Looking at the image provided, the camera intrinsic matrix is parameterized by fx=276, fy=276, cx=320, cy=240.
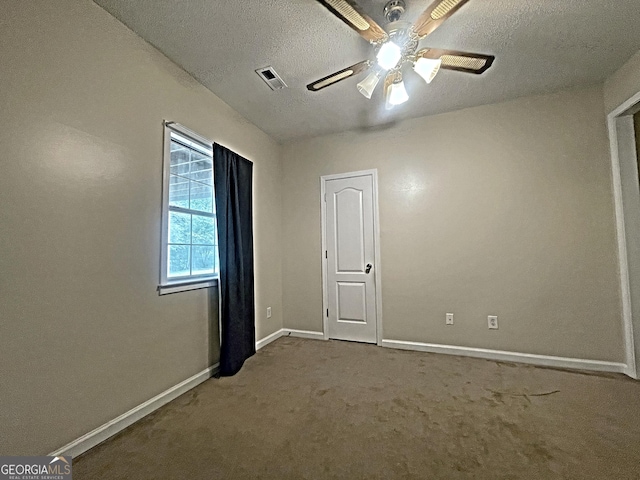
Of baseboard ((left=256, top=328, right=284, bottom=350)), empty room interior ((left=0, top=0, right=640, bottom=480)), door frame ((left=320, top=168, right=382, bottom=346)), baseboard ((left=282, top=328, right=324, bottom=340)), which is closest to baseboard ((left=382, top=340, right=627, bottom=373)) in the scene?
empty room interior ((left=0, top=0, right=640, bottom=480))

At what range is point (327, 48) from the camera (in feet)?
7.11

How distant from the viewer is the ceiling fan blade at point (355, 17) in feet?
4.47

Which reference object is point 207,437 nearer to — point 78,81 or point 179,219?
point 179,219

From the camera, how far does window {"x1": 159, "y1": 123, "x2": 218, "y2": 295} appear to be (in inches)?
88.4

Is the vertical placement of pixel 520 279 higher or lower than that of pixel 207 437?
higher

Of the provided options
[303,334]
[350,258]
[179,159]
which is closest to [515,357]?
[350,258]

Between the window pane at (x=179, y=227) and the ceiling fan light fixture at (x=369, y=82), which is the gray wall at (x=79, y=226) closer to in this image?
the window pane at (x=179, y=227)

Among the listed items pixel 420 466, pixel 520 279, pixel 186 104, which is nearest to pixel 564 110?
pixel 520 279

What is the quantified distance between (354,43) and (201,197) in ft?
6.18

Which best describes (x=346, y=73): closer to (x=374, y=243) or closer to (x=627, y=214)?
(x=374, y=243)

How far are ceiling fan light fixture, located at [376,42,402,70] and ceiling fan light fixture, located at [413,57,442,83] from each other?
202mm

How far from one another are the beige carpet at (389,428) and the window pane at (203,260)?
1.01m

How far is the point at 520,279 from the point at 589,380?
968mm

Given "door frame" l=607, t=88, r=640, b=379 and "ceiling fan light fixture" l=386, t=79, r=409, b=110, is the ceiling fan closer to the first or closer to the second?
"ceiling fan light fixture" l=386, t=79, r=409, b=110
